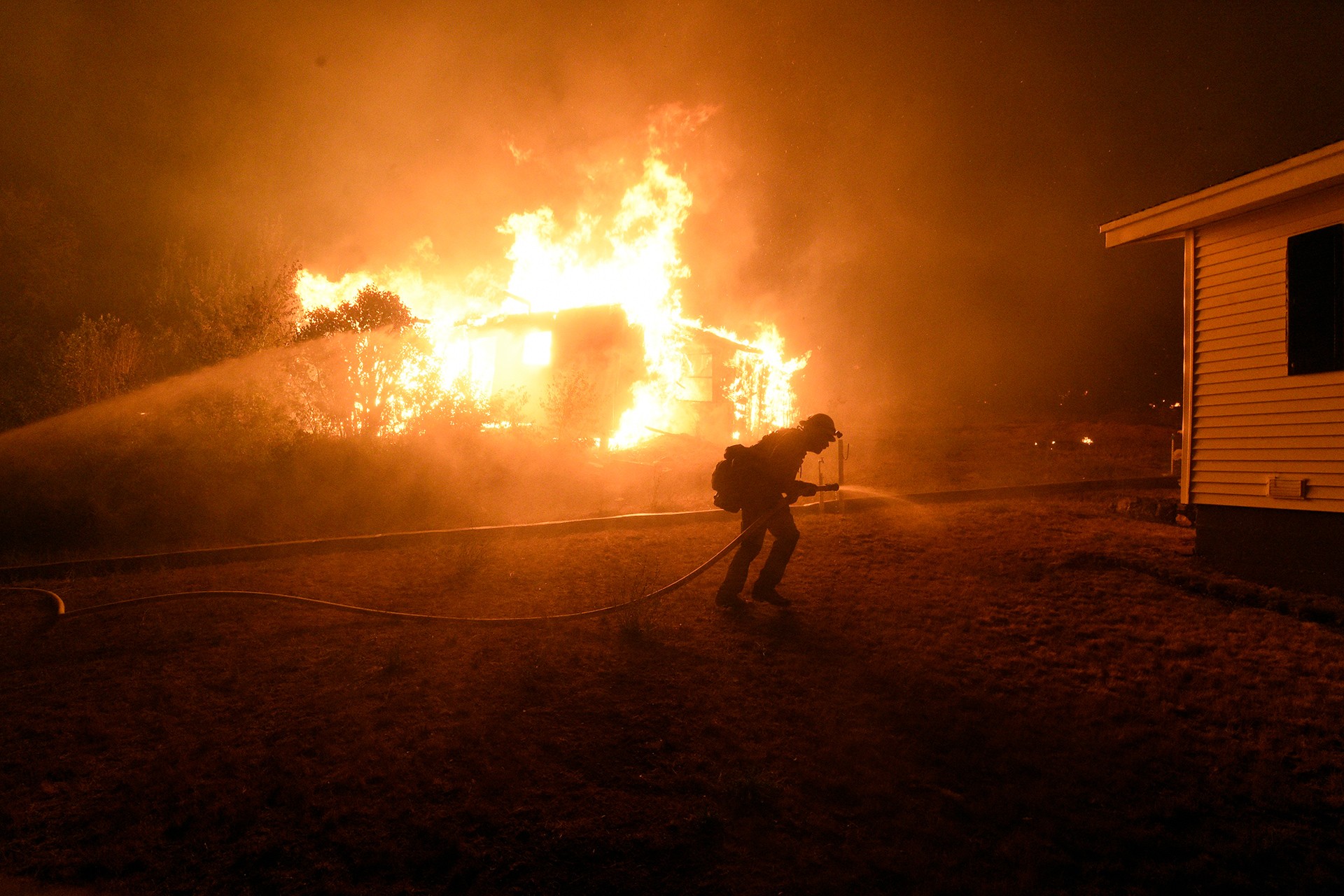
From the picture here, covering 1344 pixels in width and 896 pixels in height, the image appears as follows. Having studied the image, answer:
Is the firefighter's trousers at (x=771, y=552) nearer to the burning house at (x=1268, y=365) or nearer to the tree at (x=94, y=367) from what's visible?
the burning house at (x=1268, y=365)

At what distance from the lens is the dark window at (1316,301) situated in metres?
7.40

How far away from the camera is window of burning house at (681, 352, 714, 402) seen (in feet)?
93.9

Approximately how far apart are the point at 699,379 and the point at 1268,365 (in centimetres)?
2205

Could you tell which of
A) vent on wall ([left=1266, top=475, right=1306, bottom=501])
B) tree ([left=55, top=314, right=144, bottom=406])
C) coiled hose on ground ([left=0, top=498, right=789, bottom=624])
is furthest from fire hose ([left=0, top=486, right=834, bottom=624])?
tree ([left=55, top=314, right=144, bottom=406])

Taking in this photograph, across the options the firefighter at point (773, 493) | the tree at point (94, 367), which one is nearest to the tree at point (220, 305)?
the tree at point (94, 367)

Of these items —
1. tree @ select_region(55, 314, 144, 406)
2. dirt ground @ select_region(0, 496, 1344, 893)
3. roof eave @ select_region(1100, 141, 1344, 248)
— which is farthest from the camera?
tree @ select_region(55, 314, 144, 406)

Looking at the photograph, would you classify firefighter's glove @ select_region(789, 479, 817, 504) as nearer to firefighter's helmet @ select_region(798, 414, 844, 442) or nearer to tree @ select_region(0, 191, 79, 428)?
firefighter's helmet @ select_region(798, 414, 844, 442)

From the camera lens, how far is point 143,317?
20.4 m

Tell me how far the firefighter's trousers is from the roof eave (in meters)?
6.41

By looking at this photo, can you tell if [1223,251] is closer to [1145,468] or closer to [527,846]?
[527,846]

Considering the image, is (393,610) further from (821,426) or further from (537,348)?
(537,348)

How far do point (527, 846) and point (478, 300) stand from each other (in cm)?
2742

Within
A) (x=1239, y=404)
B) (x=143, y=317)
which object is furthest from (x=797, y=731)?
(x=143, y=317)

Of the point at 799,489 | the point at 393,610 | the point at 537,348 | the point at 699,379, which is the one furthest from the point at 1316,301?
the point at 699,379
